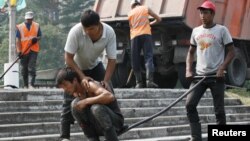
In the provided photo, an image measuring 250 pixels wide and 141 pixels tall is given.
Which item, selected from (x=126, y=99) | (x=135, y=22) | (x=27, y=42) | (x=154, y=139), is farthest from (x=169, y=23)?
(x=154, y=139)

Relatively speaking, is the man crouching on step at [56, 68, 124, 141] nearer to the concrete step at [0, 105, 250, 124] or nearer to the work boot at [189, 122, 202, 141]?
the work boot at [189, 122, 202, 141]

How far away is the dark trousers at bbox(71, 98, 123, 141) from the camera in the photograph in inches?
249

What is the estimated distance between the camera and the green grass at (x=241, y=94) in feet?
41.6

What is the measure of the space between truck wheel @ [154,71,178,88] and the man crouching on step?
8.41m

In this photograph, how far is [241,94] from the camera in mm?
13453

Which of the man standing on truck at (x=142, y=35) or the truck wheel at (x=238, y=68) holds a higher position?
the man standing on truck at (x=142, y=35)

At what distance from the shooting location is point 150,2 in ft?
46.6

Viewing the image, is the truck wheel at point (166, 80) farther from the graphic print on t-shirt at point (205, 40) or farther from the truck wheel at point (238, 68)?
the graphic print on t-shirt at point (205, 40)

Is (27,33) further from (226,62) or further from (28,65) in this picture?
(226,62)

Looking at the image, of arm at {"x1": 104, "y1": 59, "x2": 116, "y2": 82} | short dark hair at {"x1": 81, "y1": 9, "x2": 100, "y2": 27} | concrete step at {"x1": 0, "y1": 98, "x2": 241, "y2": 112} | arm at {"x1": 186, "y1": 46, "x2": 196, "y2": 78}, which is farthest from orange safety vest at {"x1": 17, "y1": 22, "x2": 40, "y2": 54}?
short dark hair at {"x1": 81, "y1": 9, "x2": 100, "y2": 27}

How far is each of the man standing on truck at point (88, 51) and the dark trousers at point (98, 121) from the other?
27 cm

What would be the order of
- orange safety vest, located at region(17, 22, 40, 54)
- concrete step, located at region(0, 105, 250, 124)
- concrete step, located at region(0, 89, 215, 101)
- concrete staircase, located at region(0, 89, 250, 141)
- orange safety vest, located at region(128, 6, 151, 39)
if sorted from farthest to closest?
orange safety vest, located at region(17, 22, 40, 54) → orange safety vest, located at region(128, 6, 151, 39) → concrete step, located at region(0, 89, 215, 101) → concrete step, located at region(0, 105, 250, 124) → concrete staircase, located at region(0, 89, 250, 141)

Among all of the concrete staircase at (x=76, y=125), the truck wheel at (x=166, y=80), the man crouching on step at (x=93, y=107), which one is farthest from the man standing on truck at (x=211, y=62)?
the truck wheel at (x=166, y=80)

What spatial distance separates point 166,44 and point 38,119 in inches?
244
